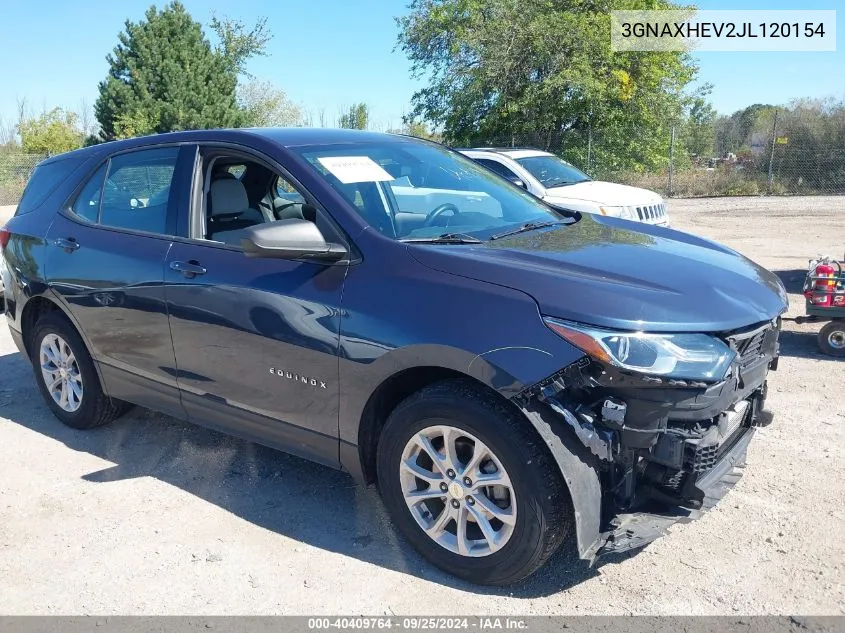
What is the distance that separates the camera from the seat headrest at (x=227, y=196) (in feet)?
13.1

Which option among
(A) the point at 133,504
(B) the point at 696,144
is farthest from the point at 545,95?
(A) the point at 133,504

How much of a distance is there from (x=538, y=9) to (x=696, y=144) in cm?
690

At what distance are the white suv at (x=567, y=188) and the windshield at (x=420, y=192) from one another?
5.52 metres

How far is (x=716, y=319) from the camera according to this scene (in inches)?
108

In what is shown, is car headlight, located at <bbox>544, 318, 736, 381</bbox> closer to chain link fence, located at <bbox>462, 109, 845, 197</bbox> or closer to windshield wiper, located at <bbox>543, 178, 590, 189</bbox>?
windshield wiper, located at <bbox>543, 178, 590, 189</bbox>

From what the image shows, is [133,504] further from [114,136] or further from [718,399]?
[114,136]

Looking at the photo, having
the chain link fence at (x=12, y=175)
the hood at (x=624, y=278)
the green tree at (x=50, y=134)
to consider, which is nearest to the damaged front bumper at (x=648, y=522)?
the hood at (x=624, y=278)

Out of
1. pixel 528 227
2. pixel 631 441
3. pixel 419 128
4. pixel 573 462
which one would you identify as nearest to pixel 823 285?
pixel 528 227

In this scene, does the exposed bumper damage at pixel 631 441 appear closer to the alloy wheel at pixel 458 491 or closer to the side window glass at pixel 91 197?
the alloy wheel at pixel 458 491

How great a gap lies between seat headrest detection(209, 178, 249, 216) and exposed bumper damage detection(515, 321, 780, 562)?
6.99ft

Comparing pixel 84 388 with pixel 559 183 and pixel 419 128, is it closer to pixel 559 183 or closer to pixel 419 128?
pixel 559 183

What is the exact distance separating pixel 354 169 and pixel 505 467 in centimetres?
167

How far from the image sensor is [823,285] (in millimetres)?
5879

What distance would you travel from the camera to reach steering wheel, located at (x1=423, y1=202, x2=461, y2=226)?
3512mm
